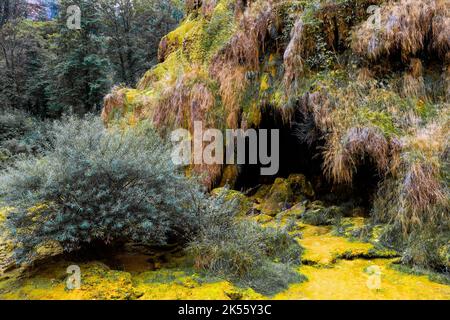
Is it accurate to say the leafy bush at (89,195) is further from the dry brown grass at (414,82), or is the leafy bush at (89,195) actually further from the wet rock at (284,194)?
the dry brown grass at (414,82)

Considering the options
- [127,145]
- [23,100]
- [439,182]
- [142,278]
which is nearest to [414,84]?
[439,182]

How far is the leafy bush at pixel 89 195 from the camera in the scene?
363 cm

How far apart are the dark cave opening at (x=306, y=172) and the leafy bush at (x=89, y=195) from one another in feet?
8.93

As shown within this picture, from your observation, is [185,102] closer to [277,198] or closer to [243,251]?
[277,198]

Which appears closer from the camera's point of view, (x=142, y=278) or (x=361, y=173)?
(x=142, y=278)

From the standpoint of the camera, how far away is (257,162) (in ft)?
23.6

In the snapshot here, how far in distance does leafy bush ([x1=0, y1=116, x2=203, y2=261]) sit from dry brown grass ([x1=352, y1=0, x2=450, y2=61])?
3.85 m

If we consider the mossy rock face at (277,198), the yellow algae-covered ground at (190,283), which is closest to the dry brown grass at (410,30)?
the mossy rock face at (277,198)

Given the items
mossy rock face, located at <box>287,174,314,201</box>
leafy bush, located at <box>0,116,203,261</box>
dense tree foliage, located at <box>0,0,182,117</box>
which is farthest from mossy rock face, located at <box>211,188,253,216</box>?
dense tree foliage, located at <box>0,0,182,117</box>

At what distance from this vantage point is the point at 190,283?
3520 millimetres

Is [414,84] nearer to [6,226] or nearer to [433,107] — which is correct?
[433,107]

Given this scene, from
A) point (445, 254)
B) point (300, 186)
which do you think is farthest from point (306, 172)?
point (445, 254)
